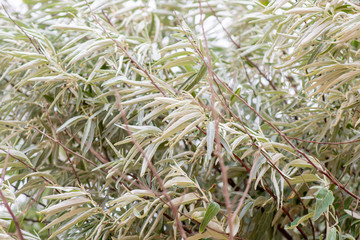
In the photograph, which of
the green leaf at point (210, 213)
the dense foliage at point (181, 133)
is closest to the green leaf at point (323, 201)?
the dense foliage at point (181, 133)

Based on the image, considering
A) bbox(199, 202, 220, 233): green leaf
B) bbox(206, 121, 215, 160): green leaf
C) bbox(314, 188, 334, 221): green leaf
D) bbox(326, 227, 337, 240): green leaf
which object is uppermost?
bbox(206, 121, 215, 160): green leaf

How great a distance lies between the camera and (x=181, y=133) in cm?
74

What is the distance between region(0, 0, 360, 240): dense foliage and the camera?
2.56ft

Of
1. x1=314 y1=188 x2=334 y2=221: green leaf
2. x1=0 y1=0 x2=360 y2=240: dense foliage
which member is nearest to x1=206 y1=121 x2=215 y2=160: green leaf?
x1=0 y1=0 x2=360 y2=240: dense foliage

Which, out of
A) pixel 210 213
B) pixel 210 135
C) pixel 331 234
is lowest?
pixel 331 234

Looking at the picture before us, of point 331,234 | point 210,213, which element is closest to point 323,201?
point 331,234

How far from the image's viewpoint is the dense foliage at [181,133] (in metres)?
0.78

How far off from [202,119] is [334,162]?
413 mm

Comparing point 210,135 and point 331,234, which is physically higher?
point 210,135

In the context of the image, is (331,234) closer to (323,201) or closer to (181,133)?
(323,201)

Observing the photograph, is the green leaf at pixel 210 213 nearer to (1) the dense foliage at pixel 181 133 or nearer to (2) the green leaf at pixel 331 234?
(1) the dense foliage at pixel 181 133

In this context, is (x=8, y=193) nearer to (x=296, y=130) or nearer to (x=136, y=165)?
(x=136, y=165)

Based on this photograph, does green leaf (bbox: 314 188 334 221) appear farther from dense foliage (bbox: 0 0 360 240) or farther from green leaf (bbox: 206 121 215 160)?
green leaf (bbox: 206 121 215 160)

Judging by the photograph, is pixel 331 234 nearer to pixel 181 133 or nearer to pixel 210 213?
pixel 210 213
